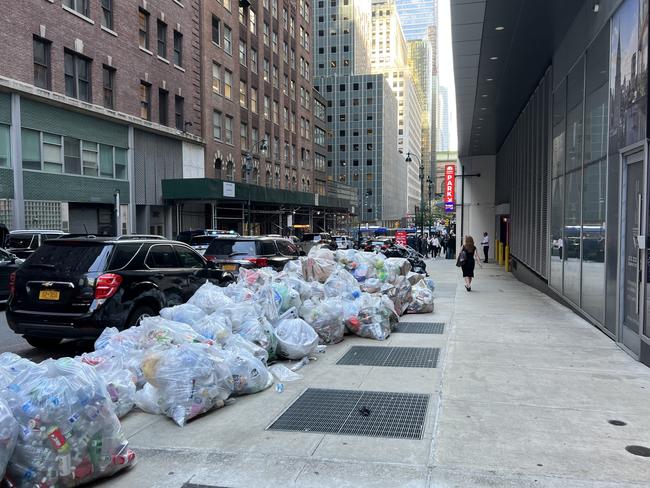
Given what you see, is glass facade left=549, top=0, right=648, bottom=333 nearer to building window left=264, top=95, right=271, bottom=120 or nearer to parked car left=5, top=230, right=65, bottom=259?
parked car left=5, top=230, right=65, bottom=259

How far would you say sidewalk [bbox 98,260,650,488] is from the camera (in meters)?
3.88

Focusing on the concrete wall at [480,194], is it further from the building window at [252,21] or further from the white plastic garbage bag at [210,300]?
the white plastic garbage bag at [210,300]

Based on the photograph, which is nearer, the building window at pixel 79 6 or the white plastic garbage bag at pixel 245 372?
the white plastic garbage bag at pixel 245 372

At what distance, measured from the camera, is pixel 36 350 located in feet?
26.9

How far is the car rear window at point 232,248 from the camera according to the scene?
539 inches

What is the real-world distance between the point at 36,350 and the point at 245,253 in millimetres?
6096

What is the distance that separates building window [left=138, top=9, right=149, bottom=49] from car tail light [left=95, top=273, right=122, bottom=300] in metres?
26.0

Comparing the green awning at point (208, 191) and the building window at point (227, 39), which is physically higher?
the building window at point (227, 39)

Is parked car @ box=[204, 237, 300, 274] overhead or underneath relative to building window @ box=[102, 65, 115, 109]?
underneath

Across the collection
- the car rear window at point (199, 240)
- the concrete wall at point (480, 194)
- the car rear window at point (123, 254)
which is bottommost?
the car rear window at point (199, 240)

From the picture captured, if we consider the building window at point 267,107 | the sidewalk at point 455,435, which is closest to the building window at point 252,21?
the building window at point 267,107

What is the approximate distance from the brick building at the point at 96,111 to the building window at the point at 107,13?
0.05m

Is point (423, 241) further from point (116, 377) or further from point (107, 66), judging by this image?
point (116, 377)

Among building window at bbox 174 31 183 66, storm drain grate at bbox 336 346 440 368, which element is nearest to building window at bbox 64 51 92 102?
building window at bbox 174 31 183 66
